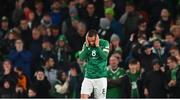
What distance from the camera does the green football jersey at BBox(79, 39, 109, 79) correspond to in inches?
558

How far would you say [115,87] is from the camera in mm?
16656

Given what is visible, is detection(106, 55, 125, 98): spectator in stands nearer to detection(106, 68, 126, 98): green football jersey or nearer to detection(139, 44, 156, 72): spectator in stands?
detection(106, 68, 126, 98): green football jersey

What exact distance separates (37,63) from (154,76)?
10.5ft

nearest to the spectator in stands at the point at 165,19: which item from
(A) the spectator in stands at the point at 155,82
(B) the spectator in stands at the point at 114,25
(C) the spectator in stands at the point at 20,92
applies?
(B) the spectator in stands at the point at 114,25

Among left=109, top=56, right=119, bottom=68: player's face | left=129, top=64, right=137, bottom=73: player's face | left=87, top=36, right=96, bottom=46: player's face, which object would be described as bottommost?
left=129, top=64, right=137, bottom=73: player's face

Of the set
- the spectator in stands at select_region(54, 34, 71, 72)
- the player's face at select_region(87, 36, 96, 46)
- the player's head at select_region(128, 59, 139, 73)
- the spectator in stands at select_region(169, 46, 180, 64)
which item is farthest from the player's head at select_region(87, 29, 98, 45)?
the spectator in stands at select_region(54, 34, 71, 72)

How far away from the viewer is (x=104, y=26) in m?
18.7

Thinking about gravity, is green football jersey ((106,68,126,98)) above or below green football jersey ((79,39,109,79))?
below

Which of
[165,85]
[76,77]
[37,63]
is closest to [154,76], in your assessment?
[165,85]

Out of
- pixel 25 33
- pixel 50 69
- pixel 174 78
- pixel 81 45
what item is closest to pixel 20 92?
pixel 50 69

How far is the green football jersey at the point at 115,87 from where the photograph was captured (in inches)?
647

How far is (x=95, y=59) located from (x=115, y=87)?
98.9 inches

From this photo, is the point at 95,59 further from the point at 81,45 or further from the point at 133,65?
the point at 81,45

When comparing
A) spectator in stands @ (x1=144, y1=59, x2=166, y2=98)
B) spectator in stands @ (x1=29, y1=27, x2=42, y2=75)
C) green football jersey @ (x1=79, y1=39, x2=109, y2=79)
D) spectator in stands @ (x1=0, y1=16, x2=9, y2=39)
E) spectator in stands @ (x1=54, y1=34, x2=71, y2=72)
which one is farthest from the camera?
spectator in stands @ (x1=0, y1=16, x2=9, y2=39)
